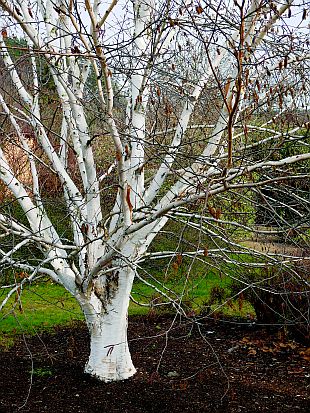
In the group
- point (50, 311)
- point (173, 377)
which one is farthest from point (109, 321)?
point (50, 311)

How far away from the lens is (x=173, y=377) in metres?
5.25

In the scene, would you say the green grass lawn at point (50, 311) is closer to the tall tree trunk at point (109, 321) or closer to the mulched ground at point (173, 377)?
the mulched ground at point (173, 377)

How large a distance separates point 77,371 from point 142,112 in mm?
2361

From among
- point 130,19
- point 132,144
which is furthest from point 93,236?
point 130,19

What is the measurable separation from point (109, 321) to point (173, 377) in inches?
32.1

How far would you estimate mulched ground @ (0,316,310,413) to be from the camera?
4562 mm

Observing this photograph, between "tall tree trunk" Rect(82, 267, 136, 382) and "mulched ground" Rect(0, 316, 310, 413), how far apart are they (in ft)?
0.47

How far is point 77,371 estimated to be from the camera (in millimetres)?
5297

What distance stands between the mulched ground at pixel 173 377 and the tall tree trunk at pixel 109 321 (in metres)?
0.14

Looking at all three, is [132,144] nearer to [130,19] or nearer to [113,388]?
[130,19]

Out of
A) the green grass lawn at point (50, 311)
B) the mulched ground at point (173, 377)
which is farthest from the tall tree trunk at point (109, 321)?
the green grass lawn at point (50, 311)

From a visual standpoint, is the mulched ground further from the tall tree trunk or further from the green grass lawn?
the green grass lawn

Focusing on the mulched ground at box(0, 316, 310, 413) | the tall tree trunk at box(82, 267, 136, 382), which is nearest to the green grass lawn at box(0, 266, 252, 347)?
the mulched ground at box(0, 316, 310, 413)

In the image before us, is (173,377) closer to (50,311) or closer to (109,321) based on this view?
(109,321)
